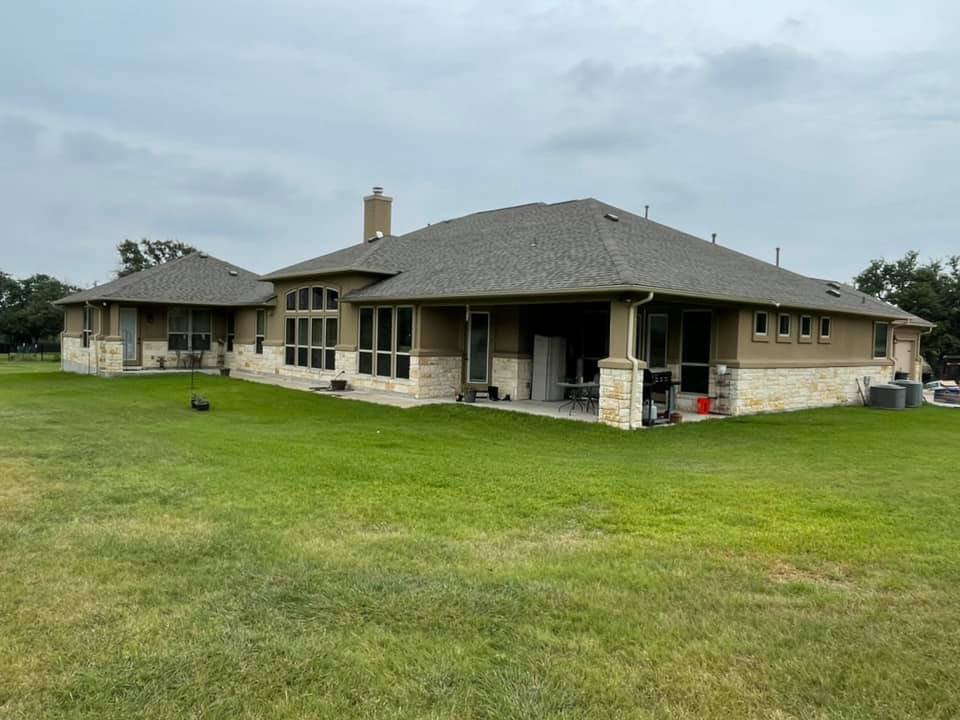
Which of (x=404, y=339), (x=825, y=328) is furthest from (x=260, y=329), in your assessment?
(x=825, y=328)

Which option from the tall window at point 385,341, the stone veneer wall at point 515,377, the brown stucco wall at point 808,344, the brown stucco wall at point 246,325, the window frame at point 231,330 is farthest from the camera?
the window frame at point 231,330

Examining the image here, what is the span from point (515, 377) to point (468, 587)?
41.9ft

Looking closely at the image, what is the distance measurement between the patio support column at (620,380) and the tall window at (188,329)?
18.4 metres

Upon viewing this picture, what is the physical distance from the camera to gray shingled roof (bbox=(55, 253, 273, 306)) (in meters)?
23.9

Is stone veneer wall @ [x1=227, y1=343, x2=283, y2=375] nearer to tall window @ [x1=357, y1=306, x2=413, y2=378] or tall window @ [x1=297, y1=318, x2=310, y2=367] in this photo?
tall window @ [x1=297, y1=318, x2=310, y2=367]

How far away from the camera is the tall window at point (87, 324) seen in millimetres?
25161

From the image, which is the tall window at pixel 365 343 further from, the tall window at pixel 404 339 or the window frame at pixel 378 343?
the tall window at pixel 404 339

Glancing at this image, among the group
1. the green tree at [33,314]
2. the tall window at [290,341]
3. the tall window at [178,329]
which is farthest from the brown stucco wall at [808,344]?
the green tree at [33,314]

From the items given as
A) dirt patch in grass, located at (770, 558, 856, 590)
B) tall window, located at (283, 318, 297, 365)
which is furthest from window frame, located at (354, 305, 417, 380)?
dirt patch in grass, located at (770, 558, 856, 590)

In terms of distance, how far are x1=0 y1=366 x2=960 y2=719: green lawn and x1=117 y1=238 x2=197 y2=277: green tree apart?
50853 mm

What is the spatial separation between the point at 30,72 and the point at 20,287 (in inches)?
1717

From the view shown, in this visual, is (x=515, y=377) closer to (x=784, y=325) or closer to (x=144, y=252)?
(x=784, y=325)

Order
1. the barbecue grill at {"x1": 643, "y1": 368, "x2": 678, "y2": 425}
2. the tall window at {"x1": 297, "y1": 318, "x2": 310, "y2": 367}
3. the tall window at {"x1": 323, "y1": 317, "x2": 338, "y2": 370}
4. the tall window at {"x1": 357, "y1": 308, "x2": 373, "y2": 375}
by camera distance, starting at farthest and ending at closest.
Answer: the tall window at {"x1": 297, "y1": 318, "x2": 310, "y2": 367}, the tall window at {"x1": 323, "y1": 317, "x2": 338, "y2": 370}, the tall window at {"x1": 357, "y1": 308, "x2": 373, "y2": 375}, the barbecue grill at {"x1": 643, "y1": 368, "x2": 678, "y2": 425}

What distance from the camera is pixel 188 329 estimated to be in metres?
25.7
